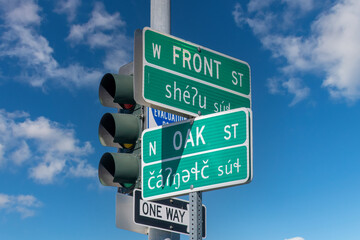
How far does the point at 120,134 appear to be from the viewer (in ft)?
25.5

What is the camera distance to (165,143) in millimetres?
5023

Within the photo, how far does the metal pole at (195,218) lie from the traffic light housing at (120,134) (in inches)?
113

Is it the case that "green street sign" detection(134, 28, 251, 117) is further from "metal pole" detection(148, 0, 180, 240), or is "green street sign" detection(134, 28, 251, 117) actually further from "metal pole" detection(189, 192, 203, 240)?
"metal pole" detection(148, 0, 180, 240)

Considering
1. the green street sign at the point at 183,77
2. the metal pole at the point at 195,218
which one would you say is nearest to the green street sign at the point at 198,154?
the metal pole at the point at 195,218

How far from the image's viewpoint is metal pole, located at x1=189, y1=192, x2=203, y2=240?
4492mm

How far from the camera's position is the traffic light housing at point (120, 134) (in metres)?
7.55

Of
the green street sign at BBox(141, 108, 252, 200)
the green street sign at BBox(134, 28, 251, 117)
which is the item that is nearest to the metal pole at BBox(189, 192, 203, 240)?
the green street sign at BBox(141, 108, 252, 200)

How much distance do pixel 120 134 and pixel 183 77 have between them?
9.71ft

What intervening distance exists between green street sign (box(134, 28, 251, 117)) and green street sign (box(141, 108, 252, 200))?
217mm

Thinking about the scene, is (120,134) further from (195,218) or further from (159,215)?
(195,218)

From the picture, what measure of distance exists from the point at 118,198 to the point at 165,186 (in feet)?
8.98

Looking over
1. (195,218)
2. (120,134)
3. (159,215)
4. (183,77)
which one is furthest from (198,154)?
(120,134)

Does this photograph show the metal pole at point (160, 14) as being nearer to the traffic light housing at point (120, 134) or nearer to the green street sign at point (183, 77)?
the traffic light housing at point (120, 134)

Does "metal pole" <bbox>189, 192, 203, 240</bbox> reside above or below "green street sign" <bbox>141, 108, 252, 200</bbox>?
below
